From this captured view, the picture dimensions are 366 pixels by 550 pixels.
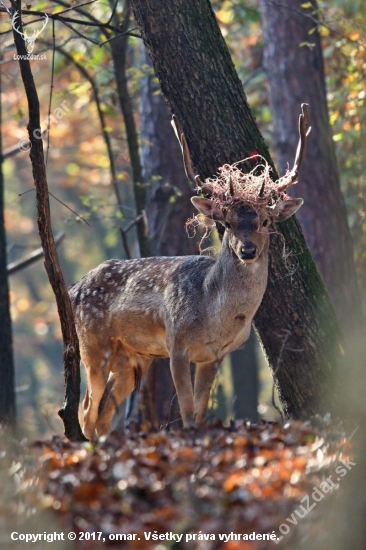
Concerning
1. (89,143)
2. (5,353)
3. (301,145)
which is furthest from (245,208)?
(89,143)

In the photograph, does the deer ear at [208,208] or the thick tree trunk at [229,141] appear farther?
the thick tree trunk at [229,141]

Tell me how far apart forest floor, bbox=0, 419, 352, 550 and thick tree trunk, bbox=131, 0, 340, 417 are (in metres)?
2.08

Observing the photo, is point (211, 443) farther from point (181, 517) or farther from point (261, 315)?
point (261, 315)

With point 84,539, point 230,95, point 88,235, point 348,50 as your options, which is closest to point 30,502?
point 84,539

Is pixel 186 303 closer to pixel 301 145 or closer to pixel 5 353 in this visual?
pixel 301 145

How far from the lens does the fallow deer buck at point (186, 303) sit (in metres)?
6.63

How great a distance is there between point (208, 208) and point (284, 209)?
617 millimetres

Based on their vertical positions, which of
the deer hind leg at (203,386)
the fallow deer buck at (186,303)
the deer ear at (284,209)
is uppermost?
the deer ear at (284,209)

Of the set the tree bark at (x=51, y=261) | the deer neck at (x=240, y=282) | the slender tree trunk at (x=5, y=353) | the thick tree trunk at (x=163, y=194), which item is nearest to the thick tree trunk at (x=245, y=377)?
the thick tree trunk at (x=163, y=194)

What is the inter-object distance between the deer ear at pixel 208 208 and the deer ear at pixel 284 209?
1.42 ft

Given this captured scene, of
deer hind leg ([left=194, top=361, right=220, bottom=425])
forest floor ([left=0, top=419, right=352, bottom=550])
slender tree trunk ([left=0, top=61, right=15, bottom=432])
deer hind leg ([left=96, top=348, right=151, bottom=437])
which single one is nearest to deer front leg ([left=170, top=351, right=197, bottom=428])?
deer hind leg ([left=194, top=361, right=220, bottom=425])

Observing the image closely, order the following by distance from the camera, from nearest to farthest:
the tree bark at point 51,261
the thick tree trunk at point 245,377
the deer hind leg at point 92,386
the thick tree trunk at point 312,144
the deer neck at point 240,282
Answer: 1. the tree bark at point 51,261
2. the deer neck at point 240,282
3. the deer hind leg at point 92,386
4. the thick tree trunk at point 312,144
5. the thick tree trunk at point 245,377

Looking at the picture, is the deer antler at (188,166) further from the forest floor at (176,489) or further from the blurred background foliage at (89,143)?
the forest floor at (176,489)

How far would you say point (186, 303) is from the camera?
23.1 ft
